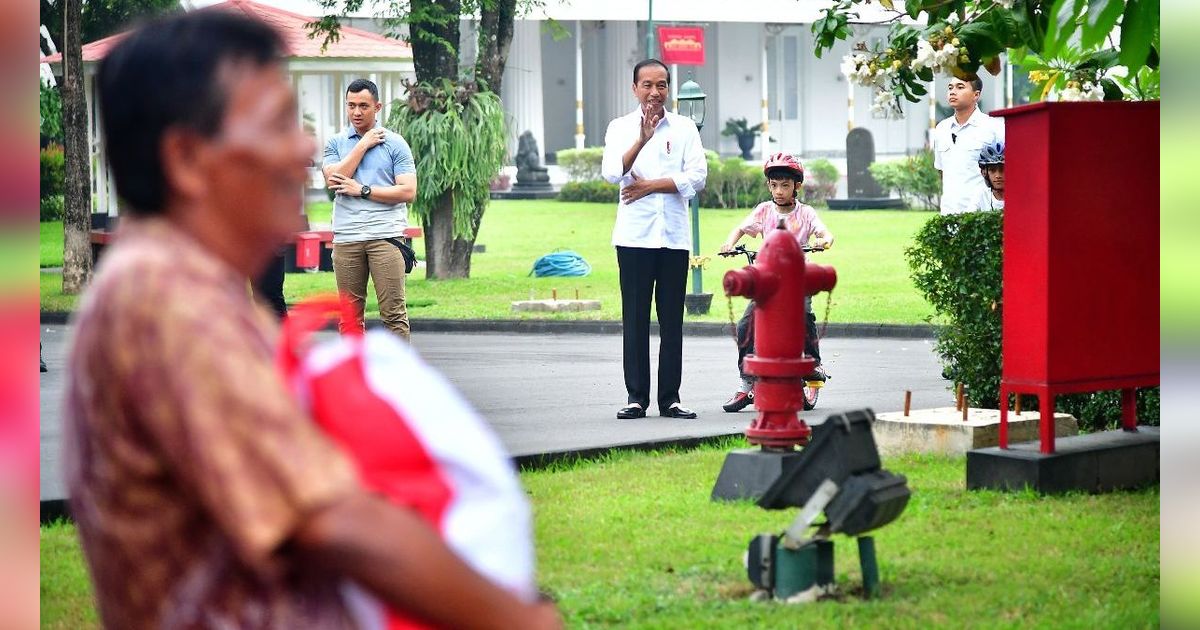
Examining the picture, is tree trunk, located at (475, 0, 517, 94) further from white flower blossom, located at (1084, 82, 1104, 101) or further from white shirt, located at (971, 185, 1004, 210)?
white flower blossom, located at (1084, 82, 1104, 101)

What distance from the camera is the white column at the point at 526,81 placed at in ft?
175

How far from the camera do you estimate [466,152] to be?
23766 millimetres

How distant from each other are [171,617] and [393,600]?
260 millimetres

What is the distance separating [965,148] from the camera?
11234mm

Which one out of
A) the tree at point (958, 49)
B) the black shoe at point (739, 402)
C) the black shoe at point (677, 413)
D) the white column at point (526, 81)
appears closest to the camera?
the tree at point (958, 49)

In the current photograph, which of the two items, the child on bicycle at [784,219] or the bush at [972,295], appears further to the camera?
the child on bicycle at [784,219]

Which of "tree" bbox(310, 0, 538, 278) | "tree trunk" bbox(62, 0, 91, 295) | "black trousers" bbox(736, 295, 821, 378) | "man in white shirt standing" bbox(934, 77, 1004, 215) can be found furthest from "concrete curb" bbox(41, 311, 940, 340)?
"black trousers" bbox(736, 295, 821, 378)

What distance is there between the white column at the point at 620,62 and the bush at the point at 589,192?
10.3 meters

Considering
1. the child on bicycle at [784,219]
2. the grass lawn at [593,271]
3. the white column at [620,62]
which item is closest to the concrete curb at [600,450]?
the child on bicycle at [784,219]

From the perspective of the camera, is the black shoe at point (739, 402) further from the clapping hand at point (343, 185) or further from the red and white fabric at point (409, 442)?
the red and white fabric at point (409, 442)

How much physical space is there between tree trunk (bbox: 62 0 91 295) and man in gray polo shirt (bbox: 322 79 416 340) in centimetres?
1215

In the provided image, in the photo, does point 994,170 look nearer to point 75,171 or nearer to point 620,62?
point 75,171

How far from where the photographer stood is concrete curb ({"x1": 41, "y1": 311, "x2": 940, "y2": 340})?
58.7 ft

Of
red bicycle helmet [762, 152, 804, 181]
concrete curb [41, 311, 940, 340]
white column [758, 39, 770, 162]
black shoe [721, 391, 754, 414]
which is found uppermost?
white column [758, 39, 770, 162]
